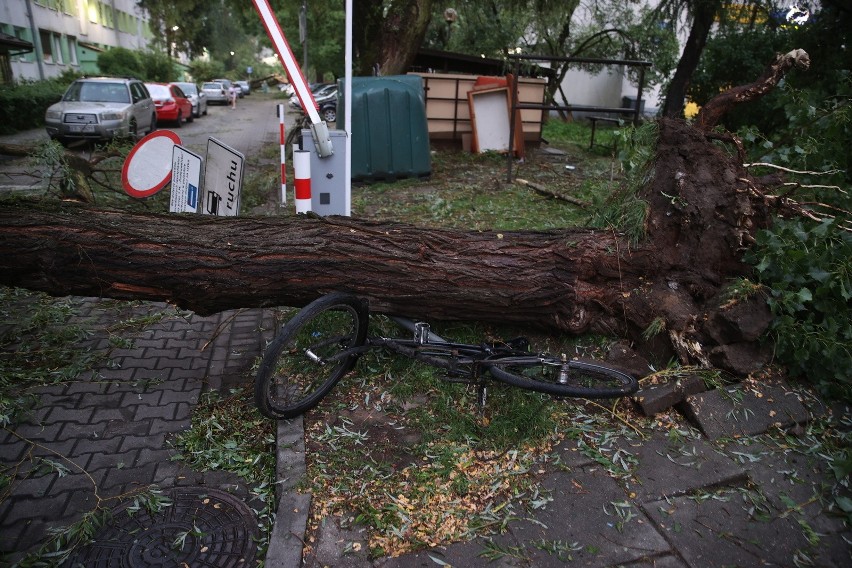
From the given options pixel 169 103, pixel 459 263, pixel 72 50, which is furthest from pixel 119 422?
pixel 72 50

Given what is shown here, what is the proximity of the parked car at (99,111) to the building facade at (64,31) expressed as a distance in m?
9.59

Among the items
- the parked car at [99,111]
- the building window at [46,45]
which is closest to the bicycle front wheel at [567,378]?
the parked car at [99,111]

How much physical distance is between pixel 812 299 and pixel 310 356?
3034 mm

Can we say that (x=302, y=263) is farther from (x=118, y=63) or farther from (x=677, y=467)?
(x=118, y=63)

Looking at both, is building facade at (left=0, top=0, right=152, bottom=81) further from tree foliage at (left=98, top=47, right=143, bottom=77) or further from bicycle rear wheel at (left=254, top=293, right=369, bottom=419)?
bicycle rear wheel at (left=254, top=293, right=369, bottom=419)

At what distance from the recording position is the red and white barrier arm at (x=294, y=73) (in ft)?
17.9

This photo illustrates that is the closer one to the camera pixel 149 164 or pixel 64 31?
pixel 149 164

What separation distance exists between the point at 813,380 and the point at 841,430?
349 mm

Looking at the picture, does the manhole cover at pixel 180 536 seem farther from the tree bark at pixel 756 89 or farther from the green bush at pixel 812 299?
the tree bark at pixel 756 89

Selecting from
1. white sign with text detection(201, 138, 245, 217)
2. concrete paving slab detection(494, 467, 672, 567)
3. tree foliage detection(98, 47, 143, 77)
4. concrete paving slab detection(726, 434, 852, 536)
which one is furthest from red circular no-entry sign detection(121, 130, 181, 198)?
tree foliage detection(98, 47, 143, 77)

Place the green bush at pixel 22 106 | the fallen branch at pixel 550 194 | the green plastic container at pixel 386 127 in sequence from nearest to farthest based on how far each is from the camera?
the fallen branch at pixel 550 194, the green plastic container at pixel 386 127, the green bush at pixel 22 106

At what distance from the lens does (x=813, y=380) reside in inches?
151

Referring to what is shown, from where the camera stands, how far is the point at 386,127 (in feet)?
32.4

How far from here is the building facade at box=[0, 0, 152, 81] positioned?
28.3 m
